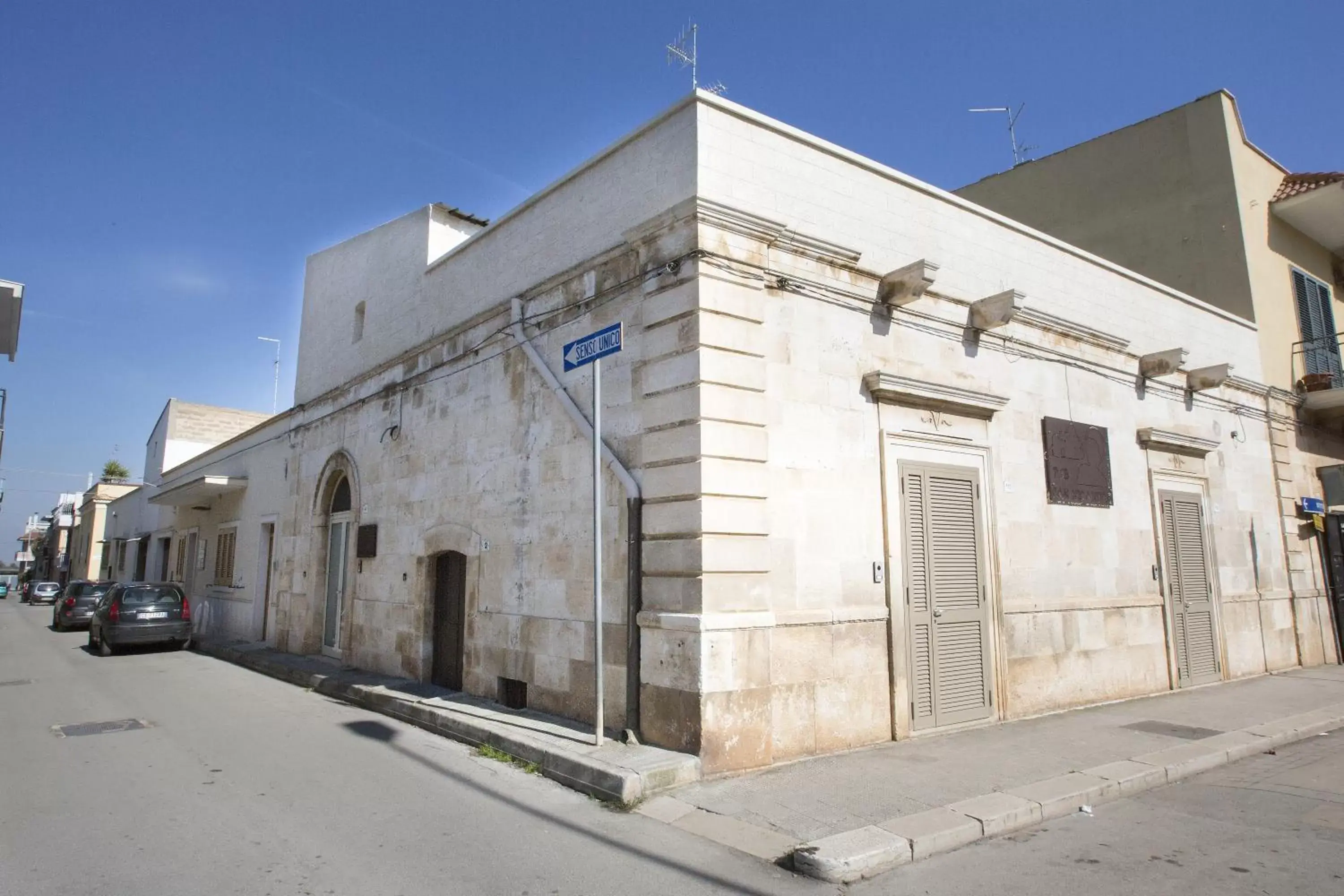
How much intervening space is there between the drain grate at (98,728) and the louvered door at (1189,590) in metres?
13.1

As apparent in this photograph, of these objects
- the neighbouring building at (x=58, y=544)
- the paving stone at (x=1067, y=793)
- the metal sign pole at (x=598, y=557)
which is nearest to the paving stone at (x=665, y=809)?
the metal sign pole at (x=598, y=557)

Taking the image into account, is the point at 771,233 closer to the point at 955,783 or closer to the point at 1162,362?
the point at 955,783

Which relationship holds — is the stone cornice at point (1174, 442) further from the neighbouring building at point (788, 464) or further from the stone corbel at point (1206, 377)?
the stone corbel at point (1206, 377)

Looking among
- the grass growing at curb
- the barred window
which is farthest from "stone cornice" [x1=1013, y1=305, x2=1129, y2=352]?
the barred window

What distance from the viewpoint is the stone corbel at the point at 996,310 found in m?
8.89

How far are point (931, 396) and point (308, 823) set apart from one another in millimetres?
6800

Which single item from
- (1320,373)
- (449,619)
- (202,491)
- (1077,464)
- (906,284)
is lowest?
(449,619)

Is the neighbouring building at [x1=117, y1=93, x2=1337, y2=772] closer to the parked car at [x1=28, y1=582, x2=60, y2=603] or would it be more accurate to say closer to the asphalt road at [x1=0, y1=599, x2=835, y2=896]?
the asphalt road at [x1=0, y1=599, x2=835, y2=896]

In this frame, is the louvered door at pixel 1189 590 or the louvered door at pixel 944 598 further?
the louvered door at pixel 1189 590

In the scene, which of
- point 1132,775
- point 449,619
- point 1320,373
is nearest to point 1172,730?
point 1132,775

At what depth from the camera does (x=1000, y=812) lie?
520 cm

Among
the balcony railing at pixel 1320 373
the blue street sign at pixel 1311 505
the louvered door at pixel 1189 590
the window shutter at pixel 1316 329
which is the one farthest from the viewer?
the window shutter at pixel 1316 329

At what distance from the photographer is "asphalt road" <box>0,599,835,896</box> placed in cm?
429

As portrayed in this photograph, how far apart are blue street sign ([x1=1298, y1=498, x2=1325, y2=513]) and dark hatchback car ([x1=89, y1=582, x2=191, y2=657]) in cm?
2213
